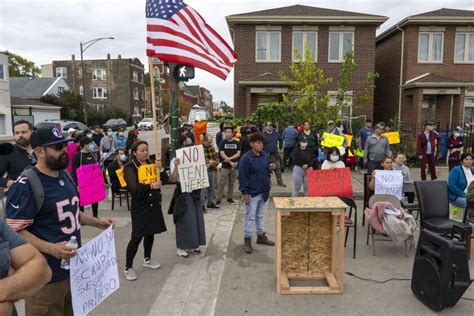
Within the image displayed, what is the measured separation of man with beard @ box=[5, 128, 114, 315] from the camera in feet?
8.73

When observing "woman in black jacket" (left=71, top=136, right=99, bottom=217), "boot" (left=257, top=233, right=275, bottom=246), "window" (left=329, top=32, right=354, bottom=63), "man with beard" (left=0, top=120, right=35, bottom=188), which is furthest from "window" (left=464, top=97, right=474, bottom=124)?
"man with beard" (left=0, top=120, right=35, bottom=188)

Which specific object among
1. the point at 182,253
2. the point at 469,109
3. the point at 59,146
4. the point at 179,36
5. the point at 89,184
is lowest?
the point at 182,253

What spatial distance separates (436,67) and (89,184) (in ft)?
69.3

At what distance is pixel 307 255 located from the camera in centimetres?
496

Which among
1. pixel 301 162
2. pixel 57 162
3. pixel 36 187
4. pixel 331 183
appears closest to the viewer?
pixel 36 187

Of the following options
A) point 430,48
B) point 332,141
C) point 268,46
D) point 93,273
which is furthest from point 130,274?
point 430,48

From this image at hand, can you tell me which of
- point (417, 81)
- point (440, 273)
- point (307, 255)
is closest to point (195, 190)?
point (307, 255)

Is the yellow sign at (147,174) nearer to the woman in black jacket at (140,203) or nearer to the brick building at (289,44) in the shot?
the woman in black jacket at (140,203)

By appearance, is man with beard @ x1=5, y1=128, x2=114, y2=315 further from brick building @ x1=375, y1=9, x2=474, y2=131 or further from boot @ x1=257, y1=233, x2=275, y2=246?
brick building @ x1=375, y1=9, x2=474, y2=131

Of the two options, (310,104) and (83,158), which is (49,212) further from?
(310,104)

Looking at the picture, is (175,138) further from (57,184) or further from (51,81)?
(51,81)

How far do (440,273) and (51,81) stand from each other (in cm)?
5662

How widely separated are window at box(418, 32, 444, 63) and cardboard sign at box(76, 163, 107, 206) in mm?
20271

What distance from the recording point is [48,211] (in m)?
2.80
